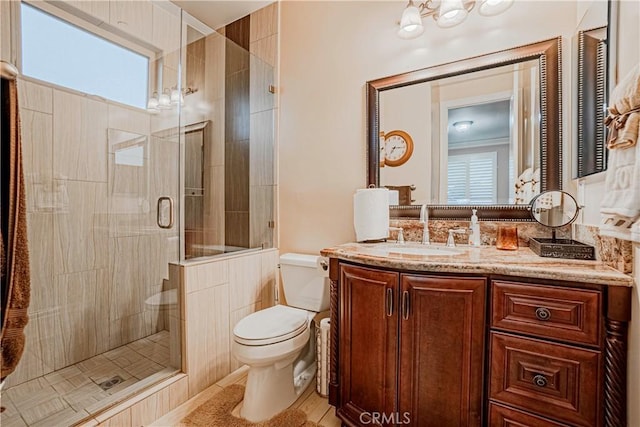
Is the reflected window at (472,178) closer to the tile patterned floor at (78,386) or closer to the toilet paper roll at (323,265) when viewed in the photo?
the toilet paper roll at (323,265)

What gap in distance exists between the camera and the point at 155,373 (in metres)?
1.66

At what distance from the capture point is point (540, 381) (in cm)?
97

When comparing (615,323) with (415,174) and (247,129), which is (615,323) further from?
(247,129)

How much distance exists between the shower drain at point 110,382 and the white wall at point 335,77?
1.28 m

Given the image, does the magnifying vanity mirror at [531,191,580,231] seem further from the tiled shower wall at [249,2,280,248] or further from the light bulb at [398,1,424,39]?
the tiled shower wall at [249,2,280,248]

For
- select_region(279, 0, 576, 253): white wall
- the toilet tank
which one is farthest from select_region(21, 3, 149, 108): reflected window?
the toilet tank

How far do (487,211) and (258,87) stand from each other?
194 centimetres

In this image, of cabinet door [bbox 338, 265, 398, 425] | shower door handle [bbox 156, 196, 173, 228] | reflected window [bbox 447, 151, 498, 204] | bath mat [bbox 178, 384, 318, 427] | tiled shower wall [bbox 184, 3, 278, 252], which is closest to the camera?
cabinet door [bbox 338, 265, 398, 425]

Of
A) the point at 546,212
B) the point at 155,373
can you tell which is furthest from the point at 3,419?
the point at 546,212

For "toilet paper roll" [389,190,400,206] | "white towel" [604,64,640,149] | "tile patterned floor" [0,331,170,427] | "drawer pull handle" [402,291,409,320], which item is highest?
"white towel" [604,64,640,149]

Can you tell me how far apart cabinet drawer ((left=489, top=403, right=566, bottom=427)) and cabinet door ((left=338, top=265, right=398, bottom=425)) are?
1.17ft

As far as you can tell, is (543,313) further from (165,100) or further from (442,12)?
(165,100)

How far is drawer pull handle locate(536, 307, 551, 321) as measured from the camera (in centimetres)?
97

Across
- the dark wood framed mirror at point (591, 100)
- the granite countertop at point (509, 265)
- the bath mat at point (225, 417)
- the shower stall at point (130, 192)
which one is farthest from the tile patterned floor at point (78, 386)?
the dark wood framed mirror at point (591, 100)
